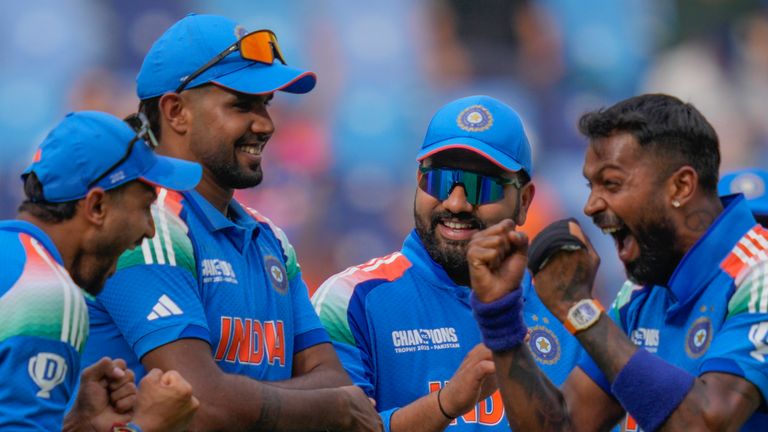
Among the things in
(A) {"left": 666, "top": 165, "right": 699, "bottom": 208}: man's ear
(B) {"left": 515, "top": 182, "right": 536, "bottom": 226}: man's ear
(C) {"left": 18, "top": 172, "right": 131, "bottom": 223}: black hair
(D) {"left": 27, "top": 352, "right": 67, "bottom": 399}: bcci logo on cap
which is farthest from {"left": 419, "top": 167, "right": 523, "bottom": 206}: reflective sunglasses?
(D) {"left": 27, "top": 352, "right": 67, "bottom": 399}: bcci logo on cap

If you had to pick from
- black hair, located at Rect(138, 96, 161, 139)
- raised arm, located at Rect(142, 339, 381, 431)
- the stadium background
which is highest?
black hair, located at Rect(138, 96, 161, 139)

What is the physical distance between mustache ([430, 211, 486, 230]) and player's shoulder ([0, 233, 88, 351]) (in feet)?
6.03

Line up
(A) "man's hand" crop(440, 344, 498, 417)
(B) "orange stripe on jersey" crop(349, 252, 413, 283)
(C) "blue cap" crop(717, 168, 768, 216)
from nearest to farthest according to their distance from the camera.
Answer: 1. (A) "man's hand" crop(440, 344, 498, 417)
2. (B) "orange stripe on jersey" crop(349, 252, 413, 283)
3. (C) "blue cap" crop(717, 168, 768, 216)

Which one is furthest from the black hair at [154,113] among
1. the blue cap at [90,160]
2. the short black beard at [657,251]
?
the short black beard at [657,251]

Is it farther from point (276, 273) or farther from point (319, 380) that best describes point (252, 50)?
point (319, 380)

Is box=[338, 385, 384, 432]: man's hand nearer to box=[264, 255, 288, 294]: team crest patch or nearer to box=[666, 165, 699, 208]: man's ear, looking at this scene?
box=[264, 255, 288, 294]: team crest patch

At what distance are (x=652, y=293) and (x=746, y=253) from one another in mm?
458

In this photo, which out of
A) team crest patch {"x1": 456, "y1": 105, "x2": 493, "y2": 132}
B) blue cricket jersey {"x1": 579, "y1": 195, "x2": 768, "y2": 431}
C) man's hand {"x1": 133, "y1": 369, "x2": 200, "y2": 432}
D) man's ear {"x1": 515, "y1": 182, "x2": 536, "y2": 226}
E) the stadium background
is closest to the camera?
man's hand {"x1": 133, "y1": 369, "x2": 200, "y2": 432}

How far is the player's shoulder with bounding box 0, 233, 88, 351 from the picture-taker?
3.34 m

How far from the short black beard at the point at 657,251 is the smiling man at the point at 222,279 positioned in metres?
1.09

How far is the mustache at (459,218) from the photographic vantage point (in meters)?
4.98

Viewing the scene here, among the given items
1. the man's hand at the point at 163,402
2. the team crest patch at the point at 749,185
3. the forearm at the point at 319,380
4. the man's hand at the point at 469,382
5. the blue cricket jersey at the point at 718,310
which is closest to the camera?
the man's hand at the point at 163,402

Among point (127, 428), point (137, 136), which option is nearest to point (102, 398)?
point (127, 428)

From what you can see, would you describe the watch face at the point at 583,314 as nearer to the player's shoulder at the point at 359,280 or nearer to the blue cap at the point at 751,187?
the player's shoulder at the point at 359,280
